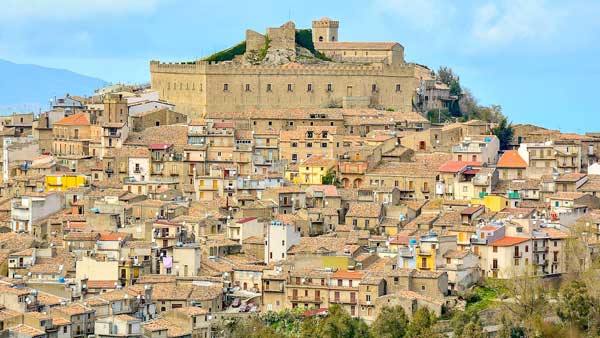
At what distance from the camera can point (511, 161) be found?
2234 inches

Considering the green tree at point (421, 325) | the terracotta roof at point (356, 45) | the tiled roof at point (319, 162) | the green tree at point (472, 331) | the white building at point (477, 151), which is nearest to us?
the green tree at point (472, 331)

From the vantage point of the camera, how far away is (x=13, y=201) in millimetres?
55250

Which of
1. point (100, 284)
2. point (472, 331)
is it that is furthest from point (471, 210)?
point (100, 284)

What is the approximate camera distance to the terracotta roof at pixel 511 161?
5647cm

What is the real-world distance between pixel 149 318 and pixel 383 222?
10439 mm

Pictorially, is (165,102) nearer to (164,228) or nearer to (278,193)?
(278,193)

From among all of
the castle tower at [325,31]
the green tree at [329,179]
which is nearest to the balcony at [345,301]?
the green tree at [329,179]

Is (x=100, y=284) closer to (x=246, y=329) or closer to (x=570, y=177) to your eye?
(x=246, y=329)

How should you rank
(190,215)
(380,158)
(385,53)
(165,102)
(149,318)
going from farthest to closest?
1. (385,53)
2. (165,102)
3. (380,158)
4. (190,215)
5. (149,318)

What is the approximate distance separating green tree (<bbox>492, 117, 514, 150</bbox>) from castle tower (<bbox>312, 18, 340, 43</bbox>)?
17954mm

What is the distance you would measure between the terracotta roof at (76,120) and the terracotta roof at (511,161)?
1557cm

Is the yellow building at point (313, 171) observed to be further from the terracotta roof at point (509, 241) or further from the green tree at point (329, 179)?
the terracotta roof at point (509, 241)

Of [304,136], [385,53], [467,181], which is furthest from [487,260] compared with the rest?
[385,53]

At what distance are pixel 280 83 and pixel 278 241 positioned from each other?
1972 cm
